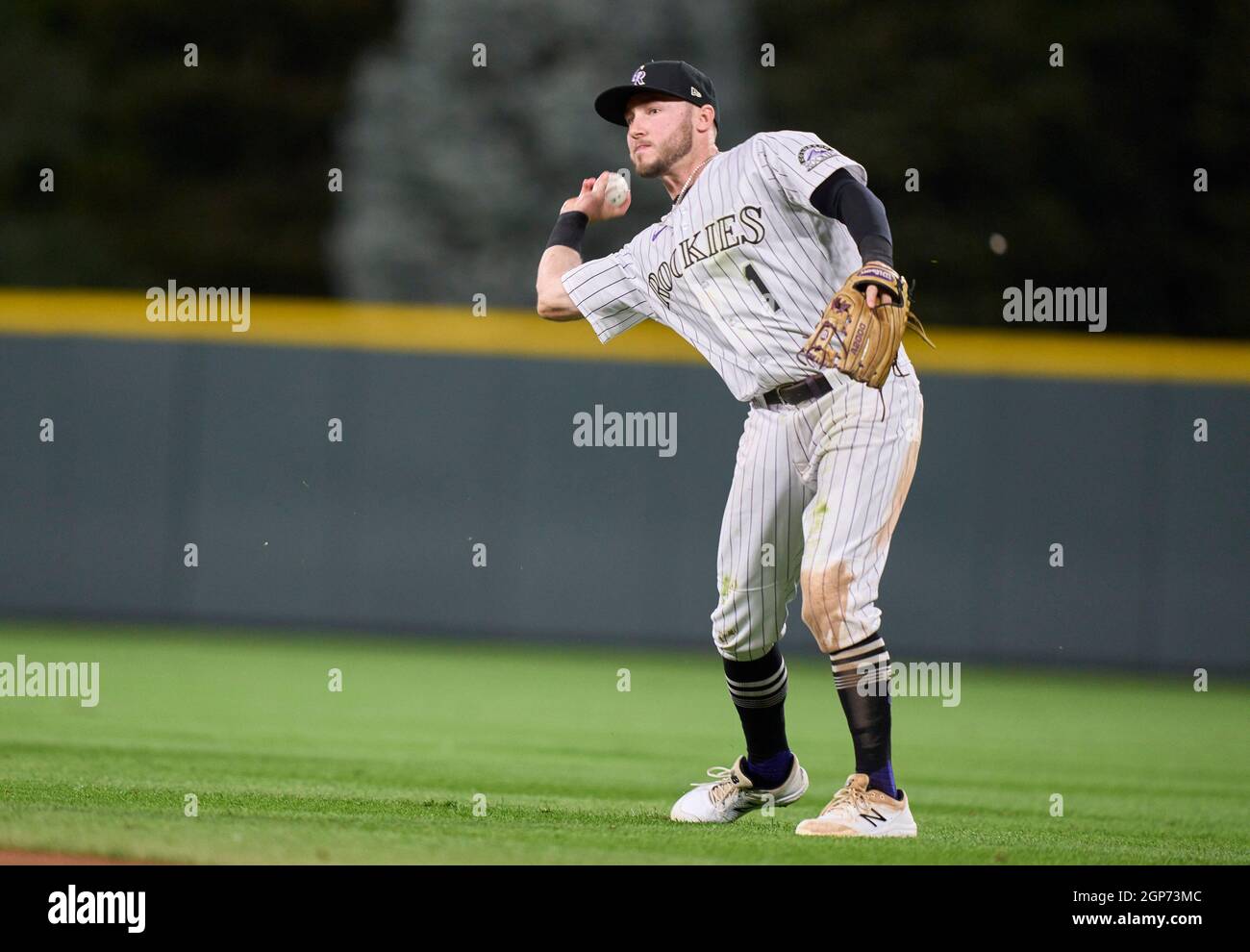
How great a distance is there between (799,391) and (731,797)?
125 cm

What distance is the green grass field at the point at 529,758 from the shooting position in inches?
167

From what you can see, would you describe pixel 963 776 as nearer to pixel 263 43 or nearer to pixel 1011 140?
pixel 1011 140

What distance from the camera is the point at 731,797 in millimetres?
5035

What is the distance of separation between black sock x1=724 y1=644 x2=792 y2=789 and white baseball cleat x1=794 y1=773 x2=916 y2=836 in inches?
20.3

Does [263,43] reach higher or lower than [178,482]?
higher

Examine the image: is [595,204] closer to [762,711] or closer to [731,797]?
[762,711]

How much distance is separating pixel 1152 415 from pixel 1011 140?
9.81 m

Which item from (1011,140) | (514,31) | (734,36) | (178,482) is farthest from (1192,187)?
(178,482)

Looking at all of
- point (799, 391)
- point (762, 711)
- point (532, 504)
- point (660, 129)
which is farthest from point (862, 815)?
point (532, 504)

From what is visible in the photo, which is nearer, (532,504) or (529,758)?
(529,758)

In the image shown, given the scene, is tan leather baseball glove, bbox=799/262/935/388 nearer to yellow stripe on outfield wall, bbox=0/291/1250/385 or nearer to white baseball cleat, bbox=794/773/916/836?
white baseball cleat, bbox=794/773/916/836

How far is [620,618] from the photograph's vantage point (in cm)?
1145

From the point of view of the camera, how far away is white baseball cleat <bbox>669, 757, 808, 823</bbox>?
16.3 feet

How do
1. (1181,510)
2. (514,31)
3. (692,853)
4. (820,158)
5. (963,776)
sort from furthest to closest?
(514,31)
(1181,510)
(963,776)
(820,158)
(692,853)
